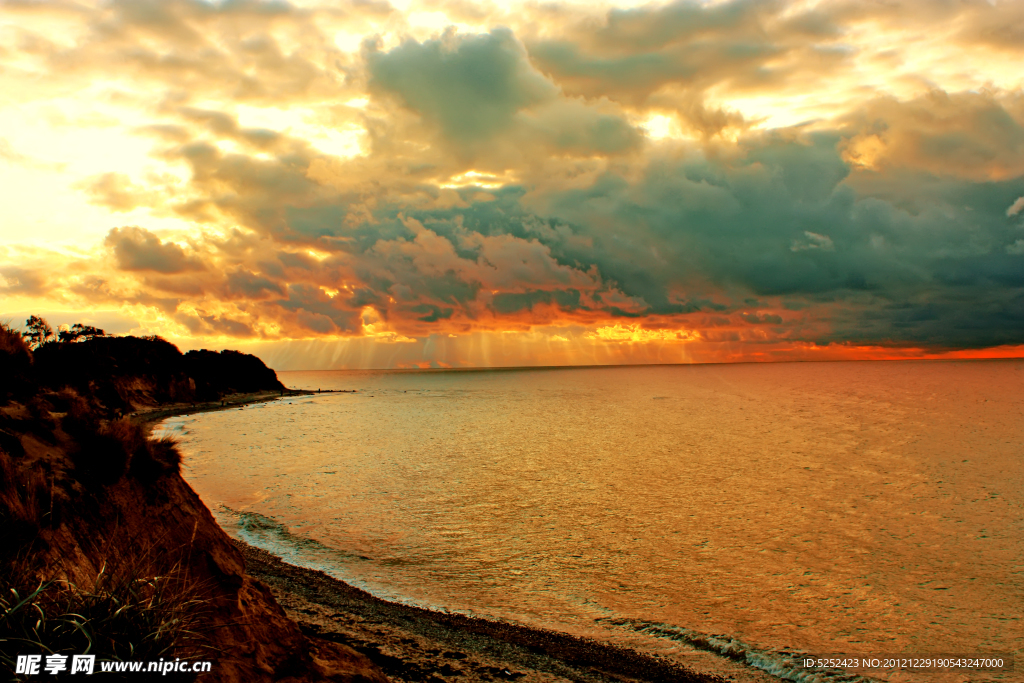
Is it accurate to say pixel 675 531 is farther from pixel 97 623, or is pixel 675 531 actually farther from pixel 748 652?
pixel 97 623

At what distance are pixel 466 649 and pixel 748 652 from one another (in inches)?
215

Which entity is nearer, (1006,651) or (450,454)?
(1006,651)

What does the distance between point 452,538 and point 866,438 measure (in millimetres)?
43514

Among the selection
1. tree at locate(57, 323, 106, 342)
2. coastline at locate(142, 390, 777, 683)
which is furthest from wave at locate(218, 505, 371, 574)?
tree at locate(57, 323, 106, 342)

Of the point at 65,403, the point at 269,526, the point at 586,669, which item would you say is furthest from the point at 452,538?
the point at 65,403

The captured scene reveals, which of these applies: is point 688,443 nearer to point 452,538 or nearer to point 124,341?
point 452,538

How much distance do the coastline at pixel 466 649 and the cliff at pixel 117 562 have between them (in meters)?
1.25

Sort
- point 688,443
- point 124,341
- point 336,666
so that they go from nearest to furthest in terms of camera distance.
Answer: point 336,666 < point 688,443 < point 124,341

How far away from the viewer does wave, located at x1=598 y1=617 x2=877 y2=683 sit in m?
10.1

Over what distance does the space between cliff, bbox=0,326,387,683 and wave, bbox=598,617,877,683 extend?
5.95 m

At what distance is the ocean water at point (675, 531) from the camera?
12.4 m

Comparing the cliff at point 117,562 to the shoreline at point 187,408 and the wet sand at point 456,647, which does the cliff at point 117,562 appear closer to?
the wet sand at point 456,647

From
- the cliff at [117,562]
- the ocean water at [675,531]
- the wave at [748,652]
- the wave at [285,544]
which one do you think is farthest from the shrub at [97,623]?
the wave at [285,544]

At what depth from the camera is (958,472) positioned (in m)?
32.4
